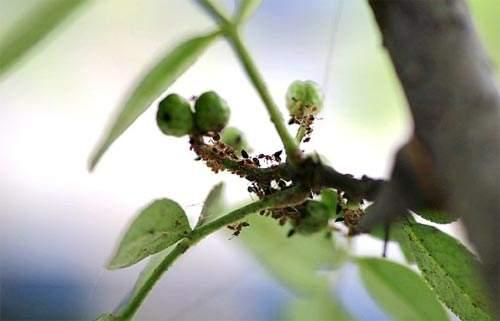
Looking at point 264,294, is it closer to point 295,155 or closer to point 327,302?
point 327,302

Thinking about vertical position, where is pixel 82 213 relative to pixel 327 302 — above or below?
above

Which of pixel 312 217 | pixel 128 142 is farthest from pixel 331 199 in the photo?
pixel 128 142

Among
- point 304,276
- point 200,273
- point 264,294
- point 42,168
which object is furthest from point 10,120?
point 304,276

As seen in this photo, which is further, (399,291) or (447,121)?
(399,291)

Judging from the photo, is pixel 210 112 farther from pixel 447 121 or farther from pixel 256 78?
pixel 447 121

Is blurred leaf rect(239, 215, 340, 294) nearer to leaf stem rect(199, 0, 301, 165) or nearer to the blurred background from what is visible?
leaf stem rect(199, 0, 301, 165)


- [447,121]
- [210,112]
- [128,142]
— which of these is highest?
[128,142]

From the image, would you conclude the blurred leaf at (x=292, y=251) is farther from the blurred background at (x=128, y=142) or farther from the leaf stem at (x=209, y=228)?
the blurred background at (x=128, y=142)
